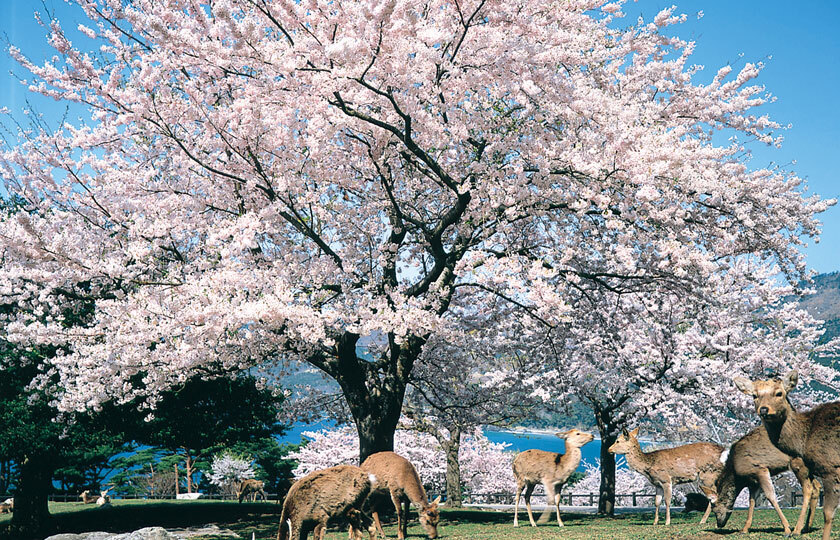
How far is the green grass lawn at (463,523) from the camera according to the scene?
10.8 m

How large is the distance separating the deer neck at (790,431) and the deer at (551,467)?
5.96 metres

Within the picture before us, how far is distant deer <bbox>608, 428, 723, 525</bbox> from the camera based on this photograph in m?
12.8

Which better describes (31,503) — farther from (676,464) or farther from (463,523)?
(676,464)

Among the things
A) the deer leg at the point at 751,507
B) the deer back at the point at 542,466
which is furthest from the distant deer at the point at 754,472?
the deer back at the point at 542,466

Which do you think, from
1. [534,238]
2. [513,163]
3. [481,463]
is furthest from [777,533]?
[481,463]

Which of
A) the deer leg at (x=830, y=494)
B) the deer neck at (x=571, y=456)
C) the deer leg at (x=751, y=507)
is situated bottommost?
the deer leg at (x=751, y=507)

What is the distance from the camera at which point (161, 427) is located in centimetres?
2159

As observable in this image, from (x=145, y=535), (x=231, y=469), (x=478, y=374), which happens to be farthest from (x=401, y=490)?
(x=231, y=469)

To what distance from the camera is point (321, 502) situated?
879 centimetres

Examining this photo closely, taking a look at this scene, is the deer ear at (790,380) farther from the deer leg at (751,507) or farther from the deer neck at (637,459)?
the deer neck at (637,459)

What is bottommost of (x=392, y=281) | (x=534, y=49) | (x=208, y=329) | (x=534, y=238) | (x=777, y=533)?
(x=777, y=533)

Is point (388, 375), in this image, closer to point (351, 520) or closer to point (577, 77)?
point (351, 520)

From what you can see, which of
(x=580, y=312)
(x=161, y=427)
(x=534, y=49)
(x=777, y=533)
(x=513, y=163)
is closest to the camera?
(x=777, y=533)

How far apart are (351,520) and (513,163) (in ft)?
28.7
